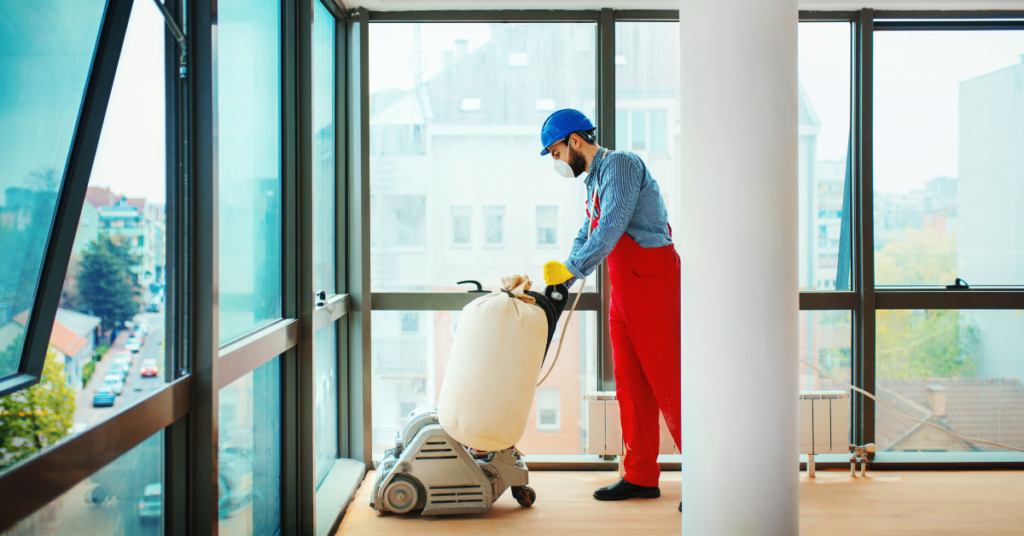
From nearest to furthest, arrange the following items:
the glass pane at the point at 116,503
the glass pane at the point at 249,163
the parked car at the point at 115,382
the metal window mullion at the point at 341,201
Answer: the glass pane at the point at 116,503 → the parked car at the point at 115,382 → the glass pane at the point at 249,163 → the metal window mullion at the point at 341,201

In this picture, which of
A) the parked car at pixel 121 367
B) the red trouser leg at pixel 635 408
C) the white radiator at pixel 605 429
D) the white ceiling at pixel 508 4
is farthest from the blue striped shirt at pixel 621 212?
the parked car at pixel 121 367

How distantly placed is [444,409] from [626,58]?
1.72 m

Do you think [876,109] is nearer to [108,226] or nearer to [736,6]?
[736,6]

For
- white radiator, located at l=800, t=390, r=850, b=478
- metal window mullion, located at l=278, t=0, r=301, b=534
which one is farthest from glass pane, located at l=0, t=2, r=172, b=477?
white radiator, located at l=800, t=390, r=850, b=478

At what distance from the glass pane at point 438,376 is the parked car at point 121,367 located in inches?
67.0

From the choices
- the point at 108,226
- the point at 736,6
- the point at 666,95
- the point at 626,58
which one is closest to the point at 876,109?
the point at 666,95

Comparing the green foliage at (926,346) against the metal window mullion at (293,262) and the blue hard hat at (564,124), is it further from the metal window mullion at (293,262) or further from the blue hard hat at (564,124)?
the metal window mullion at (293,262)

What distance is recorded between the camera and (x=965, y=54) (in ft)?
8.87

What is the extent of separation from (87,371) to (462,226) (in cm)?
187

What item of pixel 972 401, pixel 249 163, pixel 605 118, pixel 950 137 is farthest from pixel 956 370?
pixel 249 163

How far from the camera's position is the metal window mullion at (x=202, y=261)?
47.6 inches

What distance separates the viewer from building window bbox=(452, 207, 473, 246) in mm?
2691

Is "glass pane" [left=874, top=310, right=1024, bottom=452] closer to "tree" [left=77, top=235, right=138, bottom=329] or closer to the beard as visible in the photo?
the beard

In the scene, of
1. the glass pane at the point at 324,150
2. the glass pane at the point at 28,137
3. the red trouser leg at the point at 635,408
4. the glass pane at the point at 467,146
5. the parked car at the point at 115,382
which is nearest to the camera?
the glass pane at the point at 28,137
